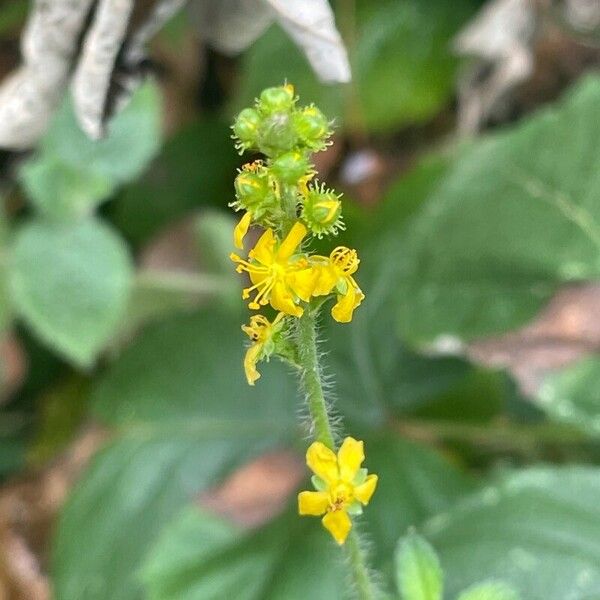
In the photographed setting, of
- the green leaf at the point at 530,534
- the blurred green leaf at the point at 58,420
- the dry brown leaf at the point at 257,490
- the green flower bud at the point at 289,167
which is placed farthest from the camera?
the blurred green leaf at the point at 58,420

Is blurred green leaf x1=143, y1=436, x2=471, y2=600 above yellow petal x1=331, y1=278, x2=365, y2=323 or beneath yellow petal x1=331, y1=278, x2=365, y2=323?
beneath

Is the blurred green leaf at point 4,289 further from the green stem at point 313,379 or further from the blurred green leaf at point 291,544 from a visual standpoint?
the green stem at point 313,379

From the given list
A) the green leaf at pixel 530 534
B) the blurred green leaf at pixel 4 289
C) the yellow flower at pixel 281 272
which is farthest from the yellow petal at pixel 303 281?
the blurred green leaf at pixel 4 289

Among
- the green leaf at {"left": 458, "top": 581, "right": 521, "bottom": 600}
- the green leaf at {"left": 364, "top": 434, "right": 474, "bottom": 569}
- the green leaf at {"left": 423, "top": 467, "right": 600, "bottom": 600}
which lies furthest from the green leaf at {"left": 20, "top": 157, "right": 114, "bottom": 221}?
the green leaf at {"left": 458, "top": 581, "right": 521, "bottom": 600}

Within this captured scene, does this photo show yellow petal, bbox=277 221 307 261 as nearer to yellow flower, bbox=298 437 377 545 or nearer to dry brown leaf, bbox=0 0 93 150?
yellow flower, bbox=298 437 377 545

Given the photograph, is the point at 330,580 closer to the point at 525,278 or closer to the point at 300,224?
the point at 525,278

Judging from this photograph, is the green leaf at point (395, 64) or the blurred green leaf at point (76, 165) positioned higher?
the blurred green leaf at point (76, 165)
